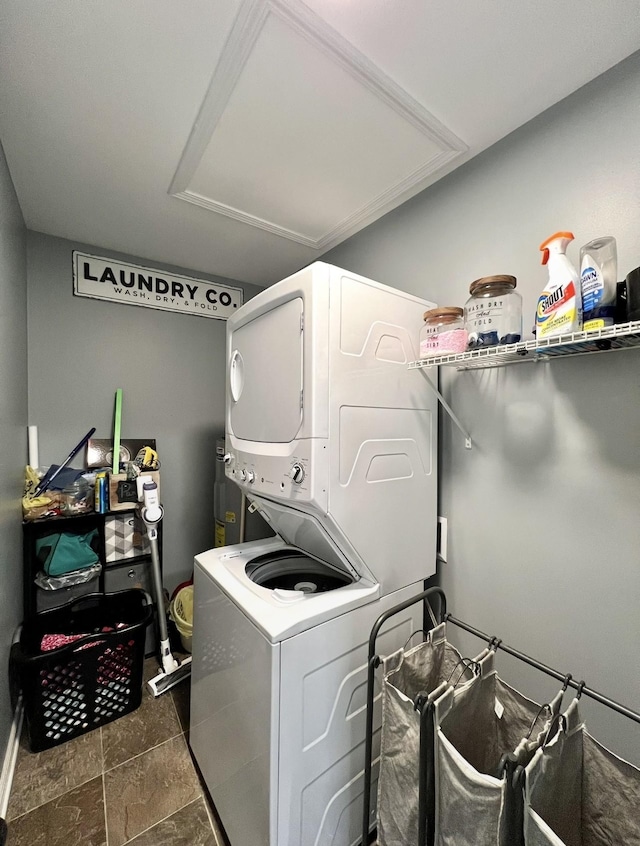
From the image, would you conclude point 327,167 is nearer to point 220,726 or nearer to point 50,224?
point 50,224

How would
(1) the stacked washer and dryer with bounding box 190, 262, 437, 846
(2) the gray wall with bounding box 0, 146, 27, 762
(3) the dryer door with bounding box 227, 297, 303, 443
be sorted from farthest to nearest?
(2) the gray wall with bounding box 0, 146, 27, 762 → (3) the dryer door with bounding box 227, 297, 303, 443 → (1) the stacked washer and dryer with bounding box 190, 262, 437, 846

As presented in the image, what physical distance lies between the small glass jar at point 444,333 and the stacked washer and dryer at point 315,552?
0.14 meters

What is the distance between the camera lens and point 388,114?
1317mm

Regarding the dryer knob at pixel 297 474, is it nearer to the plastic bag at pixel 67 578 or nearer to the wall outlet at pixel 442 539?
the wall outlet at pixel 442 539

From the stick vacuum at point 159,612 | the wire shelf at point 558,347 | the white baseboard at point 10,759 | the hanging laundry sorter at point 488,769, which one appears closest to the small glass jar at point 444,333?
the wire shelf at point 558,347

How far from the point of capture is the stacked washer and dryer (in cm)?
111

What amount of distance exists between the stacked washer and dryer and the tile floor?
0.13m

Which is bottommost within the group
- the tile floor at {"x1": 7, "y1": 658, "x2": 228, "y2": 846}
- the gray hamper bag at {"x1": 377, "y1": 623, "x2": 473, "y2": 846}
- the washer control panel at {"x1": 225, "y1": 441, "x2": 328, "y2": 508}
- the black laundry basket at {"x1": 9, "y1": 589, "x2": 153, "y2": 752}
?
the tile floor at {"x1": 7, "y1": 658, "x2": 228, "y2": 846}

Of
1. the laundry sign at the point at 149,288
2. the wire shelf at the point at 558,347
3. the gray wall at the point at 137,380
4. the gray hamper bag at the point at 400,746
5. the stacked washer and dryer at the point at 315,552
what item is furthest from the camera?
the laundry sign at the point at 149,288

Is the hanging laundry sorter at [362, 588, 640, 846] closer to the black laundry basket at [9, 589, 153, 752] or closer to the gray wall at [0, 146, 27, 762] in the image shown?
the black laundry basket at [9, 589, 153, 752]

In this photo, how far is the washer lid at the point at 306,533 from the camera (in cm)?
134

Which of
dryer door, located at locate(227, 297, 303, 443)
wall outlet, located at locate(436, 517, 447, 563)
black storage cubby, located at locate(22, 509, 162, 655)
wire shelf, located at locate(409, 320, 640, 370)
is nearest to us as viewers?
wire shelf, located at locate(409, 320, 640, 370)

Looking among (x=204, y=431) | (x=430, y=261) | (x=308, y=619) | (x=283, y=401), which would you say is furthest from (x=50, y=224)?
(x=308, y=619)

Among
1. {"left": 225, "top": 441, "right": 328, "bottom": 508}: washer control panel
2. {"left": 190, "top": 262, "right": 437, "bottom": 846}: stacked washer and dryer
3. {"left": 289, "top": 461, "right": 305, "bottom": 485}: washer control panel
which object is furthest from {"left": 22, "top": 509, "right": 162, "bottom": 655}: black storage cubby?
{"left": 289, "top": 461, "right": 305, "bottom": 485}: washer control panel
